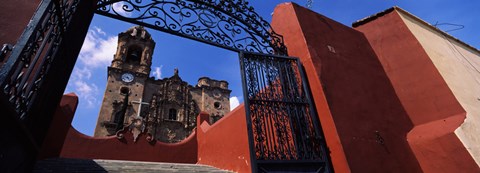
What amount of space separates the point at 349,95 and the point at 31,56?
435 cm

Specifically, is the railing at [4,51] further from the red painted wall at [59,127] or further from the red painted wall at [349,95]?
the red painted wall at [59,127]

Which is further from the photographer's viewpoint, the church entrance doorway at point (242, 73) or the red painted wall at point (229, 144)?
the red painted wall at point (229, 144)

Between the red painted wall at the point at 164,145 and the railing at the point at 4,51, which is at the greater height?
the red painted wall at the point at 164,145

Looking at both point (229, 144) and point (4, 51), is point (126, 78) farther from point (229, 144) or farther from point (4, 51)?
point (4, 51)

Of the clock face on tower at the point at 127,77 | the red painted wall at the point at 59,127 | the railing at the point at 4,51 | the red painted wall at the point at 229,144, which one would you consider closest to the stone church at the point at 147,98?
the clock face on tower at the point at 127,77

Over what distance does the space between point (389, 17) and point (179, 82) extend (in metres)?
23.7

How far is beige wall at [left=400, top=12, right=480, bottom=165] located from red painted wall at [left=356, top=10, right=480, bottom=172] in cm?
13

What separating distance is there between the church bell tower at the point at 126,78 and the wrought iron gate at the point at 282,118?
19.0 metres

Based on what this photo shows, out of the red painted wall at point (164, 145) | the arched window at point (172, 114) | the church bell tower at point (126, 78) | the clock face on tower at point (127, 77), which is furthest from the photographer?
the arched window at point (172, 114)

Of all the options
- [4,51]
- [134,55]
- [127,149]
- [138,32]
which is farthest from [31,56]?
[138,32]

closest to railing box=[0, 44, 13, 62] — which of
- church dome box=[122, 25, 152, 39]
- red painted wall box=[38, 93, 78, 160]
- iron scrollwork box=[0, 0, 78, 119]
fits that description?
iron scrollwork box=[0, 0, 78, 119]

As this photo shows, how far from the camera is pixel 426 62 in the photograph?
4.96 m

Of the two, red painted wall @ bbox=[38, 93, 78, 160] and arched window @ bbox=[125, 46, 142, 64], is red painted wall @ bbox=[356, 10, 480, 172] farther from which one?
arched window @ bbox=[125, 46, 142, 64]

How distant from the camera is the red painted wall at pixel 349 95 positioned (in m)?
3.80
